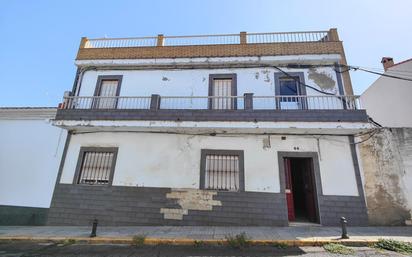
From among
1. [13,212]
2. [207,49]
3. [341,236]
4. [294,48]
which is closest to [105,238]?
[13,212]

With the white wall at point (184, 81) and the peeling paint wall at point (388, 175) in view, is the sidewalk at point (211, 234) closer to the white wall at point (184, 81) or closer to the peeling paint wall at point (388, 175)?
the peeling paint wall at point (388, 175)

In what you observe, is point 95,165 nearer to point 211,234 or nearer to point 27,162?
point 27,162

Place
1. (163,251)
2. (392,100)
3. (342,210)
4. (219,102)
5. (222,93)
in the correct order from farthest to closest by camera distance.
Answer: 1. (392,100)
2. (222,93)
3. (219,102)
4. (342,210)
5. (163,251)

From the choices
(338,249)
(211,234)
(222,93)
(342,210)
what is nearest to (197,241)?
(211,234)

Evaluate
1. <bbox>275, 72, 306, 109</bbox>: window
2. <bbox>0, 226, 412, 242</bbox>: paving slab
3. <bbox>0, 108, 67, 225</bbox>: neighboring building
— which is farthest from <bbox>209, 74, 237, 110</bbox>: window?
<bbox>0, 108, 67, 225</bbox>: neighboring building

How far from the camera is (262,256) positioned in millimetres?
4656

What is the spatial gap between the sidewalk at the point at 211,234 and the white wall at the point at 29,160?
1.75 meters

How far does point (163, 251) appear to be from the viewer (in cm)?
504

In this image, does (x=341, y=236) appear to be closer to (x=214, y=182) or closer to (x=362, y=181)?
(x=362, y=181)

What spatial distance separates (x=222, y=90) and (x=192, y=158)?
10.8ft

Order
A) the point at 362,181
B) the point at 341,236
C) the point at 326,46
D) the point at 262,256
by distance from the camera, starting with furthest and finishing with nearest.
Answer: the point at 326,46 → the point at 362,181 → the point at 341,236 → the point at 262,256

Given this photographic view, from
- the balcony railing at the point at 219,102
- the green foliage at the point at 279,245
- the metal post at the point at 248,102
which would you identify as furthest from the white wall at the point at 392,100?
the green foliage at the point at 279,245

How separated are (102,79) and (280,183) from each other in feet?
29.8

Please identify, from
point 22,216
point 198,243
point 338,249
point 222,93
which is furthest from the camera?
point 222,93
